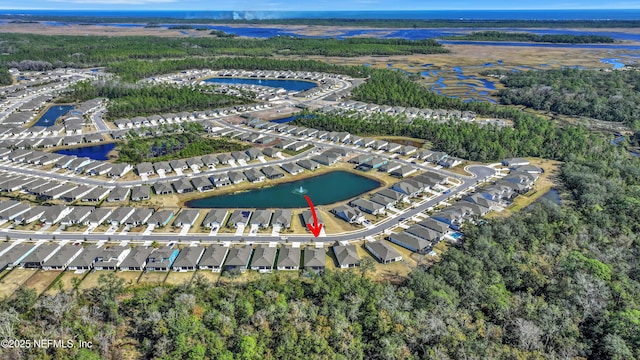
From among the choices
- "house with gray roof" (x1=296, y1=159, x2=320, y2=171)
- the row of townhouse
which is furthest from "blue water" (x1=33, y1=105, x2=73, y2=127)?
"house with gray roof" (x1=296, y1=159, x2=320, y2=171)

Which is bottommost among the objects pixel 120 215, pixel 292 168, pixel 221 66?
pixel 120 215

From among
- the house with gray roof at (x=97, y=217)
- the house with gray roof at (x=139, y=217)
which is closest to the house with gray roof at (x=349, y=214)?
the house with gray roof at (x=139, y=217)

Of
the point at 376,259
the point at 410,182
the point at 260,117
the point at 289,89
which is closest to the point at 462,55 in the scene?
the point at 289,89

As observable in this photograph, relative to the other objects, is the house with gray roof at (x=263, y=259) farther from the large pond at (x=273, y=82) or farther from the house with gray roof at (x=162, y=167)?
the large pond at (x=273, y=82)

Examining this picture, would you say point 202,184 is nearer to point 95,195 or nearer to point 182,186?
point 182,186

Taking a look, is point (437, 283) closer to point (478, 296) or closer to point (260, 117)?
point (478, 296)

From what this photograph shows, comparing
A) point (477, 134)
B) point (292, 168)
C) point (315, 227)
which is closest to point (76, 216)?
point (315, 227)
